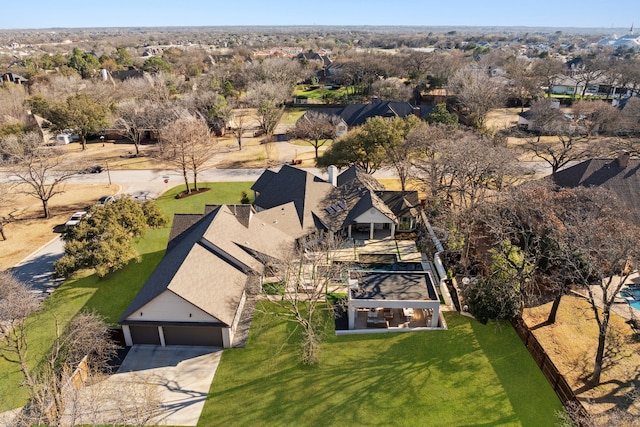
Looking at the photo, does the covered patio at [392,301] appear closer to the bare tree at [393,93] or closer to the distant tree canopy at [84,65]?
the bare tree at [393,93]

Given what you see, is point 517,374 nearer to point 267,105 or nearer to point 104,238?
point 104,238

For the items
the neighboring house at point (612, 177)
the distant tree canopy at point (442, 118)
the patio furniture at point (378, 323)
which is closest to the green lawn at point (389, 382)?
the patio furniture at point (378, 323)

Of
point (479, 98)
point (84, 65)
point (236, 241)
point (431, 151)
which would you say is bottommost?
point (236, 241)

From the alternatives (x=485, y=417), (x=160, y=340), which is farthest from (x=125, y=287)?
(x=485, y=417)

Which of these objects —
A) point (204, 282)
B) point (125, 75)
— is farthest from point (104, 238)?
point (125, 75)

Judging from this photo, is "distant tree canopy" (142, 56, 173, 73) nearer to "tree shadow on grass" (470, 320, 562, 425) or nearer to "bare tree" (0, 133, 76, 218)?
"bare tree" (0, 133, 76, 218)
